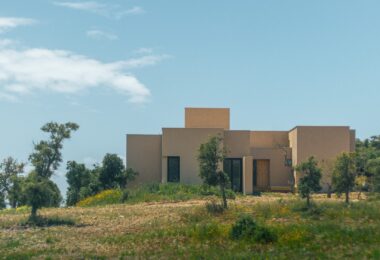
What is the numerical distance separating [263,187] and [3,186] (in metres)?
20.7

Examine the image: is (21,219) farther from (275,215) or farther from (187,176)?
(187,176)

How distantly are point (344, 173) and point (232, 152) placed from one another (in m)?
16.2

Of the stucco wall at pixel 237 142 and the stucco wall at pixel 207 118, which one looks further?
the stucco wall at pixel 207 118

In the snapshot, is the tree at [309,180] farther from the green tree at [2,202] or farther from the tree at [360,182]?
the green tree at [2,202]

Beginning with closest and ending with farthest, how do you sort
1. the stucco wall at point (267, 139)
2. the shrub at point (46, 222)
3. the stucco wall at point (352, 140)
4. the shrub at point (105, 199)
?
the shrub at point (46, 222) < the shrub at point (105, 199) < the stucco wall at point (352, 140) < the stucco wall at point (267, 139)

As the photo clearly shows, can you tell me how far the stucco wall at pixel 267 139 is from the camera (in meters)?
52.2

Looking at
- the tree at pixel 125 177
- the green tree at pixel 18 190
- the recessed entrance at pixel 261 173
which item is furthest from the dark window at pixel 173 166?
the green tree at pixel 18 190

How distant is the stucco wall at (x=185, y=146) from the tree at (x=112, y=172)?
303 centimetres

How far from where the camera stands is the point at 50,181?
30859mm

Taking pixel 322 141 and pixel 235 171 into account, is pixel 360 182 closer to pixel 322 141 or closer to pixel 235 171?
pixel 322 141

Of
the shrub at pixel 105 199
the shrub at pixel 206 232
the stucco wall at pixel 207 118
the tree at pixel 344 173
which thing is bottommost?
the shrub at pixel 206 232

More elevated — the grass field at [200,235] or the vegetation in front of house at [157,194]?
the vegetation in front of house at [157,194]

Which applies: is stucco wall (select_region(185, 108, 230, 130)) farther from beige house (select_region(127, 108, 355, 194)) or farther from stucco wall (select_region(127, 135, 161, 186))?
stucco wall (select_region(127, 135, 161, 186))

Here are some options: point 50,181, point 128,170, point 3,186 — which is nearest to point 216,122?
point 128,170
